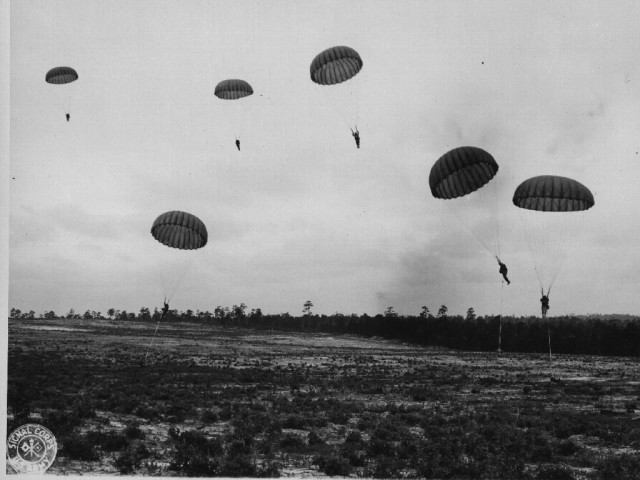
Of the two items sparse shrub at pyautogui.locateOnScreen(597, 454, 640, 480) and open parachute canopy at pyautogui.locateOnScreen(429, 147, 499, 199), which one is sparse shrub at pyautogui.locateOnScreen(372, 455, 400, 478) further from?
open parachute canopy at pyautogui.locateOnScreen(429, 147, 499, 199)

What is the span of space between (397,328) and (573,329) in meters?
32.2

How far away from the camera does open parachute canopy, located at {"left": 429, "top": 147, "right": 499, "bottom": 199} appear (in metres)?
13.7

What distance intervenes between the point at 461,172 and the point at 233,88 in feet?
32.6

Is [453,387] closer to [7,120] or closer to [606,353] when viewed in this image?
[7,120]

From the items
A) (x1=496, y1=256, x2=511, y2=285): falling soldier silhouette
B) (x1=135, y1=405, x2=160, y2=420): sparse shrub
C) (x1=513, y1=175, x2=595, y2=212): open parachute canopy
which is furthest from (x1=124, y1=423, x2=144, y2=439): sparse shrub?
(x1=513, y1=175, x2=595, y2=212): open parachute canopy

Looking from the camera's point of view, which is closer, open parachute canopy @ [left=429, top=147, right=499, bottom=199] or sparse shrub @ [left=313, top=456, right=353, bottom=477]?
sparse shrub @ [left=313, top=456, right=353, bottom=477]

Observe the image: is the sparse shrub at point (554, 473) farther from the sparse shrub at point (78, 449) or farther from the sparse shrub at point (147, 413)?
the sparse shrub at point (147, 413)

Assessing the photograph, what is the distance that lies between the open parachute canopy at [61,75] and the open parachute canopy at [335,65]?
726 cm

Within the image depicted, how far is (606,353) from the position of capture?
68062 millimetres

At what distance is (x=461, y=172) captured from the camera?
575 inches

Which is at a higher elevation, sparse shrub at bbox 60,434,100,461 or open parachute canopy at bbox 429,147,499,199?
open parachute canopy at bbox 429,147,499,199

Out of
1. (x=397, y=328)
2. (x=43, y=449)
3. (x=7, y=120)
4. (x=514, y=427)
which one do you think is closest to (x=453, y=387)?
Result: (x=514, y=427)

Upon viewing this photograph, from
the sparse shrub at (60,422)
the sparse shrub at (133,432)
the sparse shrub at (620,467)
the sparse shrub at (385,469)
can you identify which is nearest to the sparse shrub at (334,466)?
the sparse shrub at (385,469)

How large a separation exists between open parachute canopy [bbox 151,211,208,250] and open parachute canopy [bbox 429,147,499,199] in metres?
7.32
